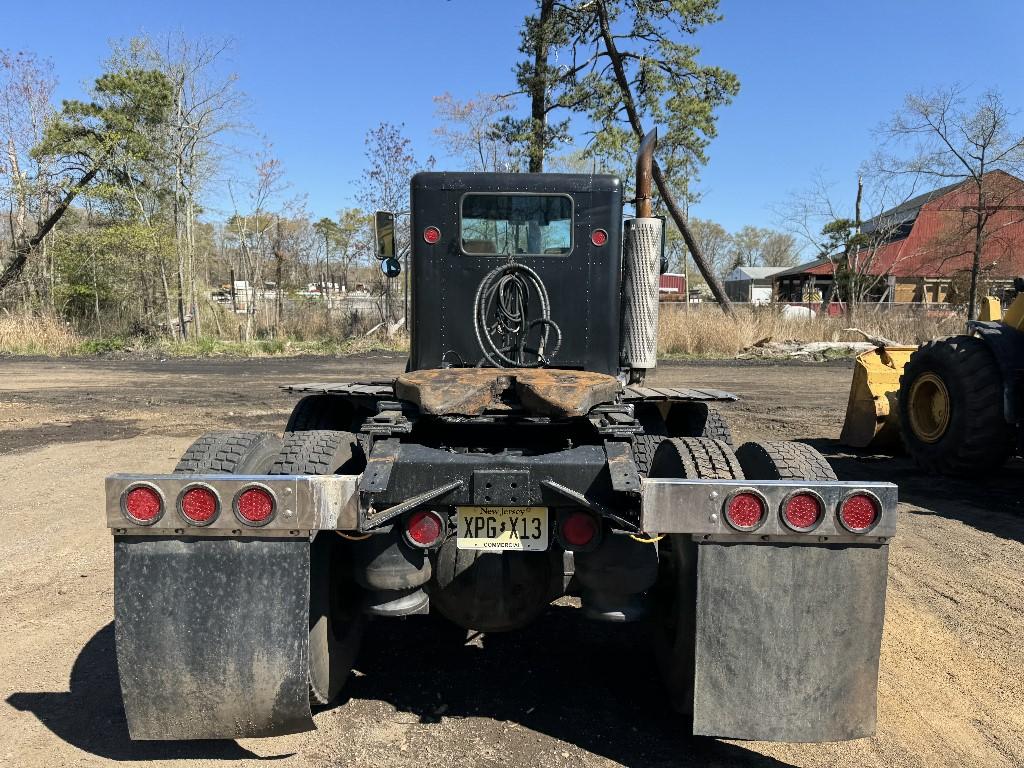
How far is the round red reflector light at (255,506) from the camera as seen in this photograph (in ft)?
8.60

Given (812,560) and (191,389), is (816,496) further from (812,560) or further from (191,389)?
(191,389)

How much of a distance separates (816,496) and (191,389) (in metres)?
14.6

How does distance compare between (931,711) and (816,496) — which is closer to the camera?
(816,496)

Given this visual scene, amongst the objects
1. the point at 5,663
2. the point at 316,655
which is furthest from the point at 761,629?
the point at 5,663

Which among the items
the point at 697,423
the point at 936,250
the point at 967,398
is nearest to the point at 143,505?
the point at 697,423

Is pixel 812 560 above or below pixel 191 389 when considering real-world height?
above

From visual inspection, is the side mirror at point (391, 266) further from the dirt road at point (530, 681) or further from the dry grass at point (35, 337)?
the dry grass at point (35, 337)

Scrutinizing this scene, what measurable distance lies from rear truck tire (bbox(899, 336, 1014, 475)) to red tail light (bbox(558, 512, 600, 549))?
19.2ft

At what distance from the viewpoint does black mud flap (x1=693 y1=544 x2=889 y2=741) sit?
2.64 metres

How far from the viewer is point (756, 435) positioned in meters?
10.3

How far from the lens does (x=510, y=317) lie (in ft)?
14.1

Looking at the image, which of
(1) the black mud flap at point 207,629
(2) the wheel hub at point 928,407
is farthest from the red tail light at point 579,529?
(2) the wheel hub at point 928,407

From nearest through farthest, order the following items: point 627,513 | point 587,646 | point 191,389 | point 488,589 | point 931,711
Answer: point 627,513 < point 488,589 < point 931,711 < point 587,646 < point 191,389

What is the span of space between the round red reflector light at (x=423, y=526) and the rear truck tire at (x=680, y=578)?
954mm
